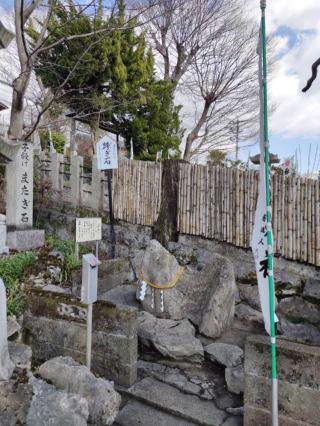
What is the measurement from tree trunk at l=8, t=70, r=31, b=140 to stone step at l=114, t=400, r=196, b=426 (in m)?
7.32

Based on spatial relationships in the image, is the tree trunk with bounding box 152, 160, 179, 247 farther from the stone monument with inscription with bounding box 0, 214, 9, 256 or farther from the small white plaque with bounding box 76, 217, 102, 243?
the stone monument with inscription with bounding box 0, 214, 9, 256

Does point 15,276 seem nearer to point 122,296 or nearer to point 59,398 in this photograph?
point 122,296

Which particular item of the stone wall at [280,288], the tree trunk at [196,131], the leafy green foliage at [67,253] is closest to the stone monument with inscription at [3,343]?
the leafy green foliage at [67,253]

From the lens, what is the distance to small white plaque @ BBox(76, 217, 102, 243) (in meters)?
5.95

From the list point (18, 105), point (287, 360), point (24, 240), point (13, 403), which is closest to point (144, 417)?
point (13, 403)

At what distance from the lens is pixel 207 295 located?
5.22m

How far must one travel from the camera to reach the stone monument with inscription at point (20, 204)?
7664mm

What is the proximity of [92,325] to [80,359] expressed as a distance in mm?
462

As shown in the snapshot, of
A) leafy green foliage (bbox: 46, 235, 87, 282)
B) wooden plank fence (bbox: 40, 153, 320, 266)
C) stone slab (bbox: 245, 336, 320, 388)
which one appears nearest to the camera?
stone slab (bbox: 245, 336, 320, 388)

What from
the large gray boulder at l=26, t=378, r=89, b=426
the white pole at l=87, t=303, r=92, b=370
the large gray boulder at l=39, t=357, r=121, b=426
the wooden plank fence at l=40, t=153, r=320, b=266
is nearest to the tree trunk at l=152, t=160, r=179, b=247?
the wooden plank fence at l=40, t=153, r=320, b=266

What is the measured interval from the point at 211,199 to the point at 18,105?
5.79 meters

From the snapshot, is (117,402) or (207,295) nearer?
(117,402)

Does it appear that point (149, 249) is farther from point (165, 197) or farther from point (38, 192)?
point (38, 192)

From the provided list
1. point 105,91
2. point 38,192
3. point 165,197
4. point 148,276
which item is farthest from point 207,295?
point 105,91
